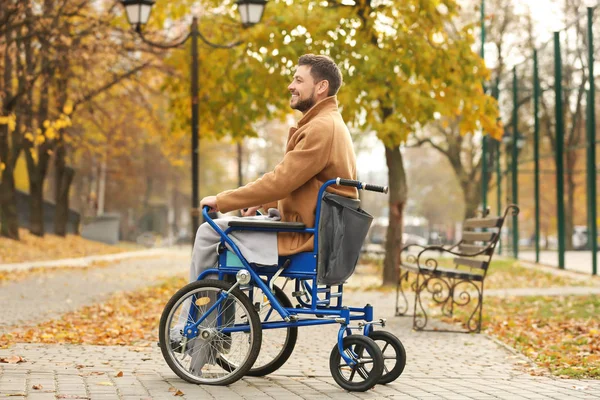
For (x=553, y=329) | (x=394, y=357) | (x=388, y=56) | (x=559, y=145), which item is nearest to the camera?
(x=394, y=357)

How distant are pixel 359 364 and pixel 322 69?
1735 millimetres

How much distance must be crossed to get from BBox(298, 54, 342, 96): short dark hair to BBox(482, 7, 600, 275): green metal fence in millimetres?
13505

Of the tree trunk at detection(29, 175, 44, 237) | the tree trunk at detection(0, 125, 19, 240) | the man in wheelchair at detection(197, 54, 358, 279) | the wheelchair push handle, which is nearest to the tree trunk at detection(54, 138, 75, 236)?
the tree trunk at detection(29, 175, 44, 237)

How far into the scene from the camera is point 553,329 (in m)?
10.2

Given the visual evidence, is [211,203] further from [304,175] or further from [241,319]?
[241,319]

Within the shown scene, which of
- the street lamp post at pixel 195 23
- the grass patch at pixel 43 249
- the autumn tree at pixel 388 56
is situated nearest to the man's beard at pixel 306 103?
the autumn tree at pixel 388 56

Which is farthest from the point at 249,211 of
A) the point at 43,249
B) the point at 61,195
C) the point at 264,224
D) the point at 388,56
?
the point at 61,195

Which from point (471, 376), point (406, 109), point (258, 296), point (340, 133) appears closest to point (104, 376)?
point (258, 296)

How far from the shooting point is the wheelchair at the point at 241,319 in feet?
19.4

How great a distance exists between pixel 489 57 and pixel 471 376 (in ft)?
118

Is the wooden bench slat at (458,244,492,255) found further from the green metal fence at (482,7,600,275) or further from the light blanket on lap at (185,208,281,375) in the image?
the green metal fence at (482,7,600,275)

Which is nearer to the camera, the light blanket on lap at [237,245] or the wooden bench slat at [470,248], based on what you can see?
the light blanket on lap at [237,245]

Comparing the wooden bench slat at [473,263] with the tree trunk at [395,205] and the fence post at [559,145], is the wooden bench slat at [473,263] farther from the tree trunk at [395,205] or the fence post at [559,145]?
the fence post at [559,145]

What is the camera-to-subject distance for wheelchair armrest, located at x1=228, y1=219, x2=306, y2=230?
19.4ft
